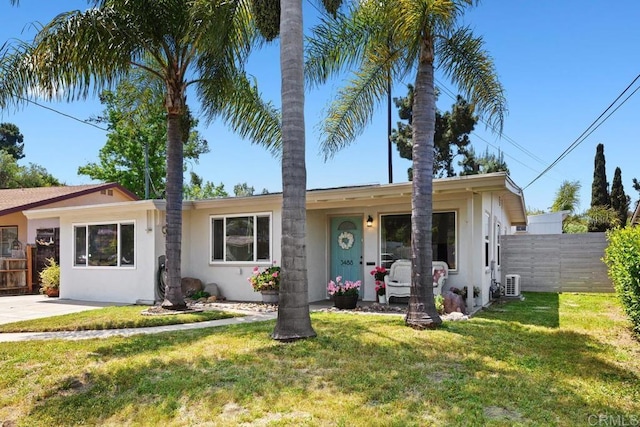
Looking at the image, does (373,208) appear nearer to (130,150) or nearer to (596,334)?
(596,334)

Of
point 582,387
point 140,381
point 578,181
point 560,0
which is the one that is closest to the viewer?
point 582,387

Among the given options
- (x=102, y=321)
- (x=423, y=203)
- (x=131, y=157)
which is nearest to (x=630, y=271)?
(x=423, y=203)

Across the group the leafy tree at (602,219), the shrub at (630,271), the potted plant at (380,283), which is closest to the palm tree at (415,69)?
the shrub at (630,271)

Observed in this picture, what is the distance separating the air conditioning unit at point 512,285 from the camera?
12.6 meters

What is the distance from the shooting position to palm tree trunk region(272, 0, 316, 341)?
6.11 metres

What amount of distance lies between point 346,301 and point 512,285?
5.50 meters

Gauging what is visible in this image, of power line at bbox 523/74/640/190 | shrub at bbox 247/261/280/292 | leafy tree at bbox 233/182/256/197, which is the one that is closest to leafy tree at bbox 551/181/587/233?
power line at bbox 523/74/640/190

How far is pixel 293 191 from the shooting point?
621cm

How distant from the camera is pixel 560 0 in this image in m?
13.7

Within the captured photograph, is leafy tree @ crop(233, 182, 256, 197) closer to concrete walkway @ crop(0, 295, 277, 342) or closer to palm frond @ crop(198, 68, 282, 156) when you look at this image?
concrete walkway @ crop(0, 295, 277, 342)

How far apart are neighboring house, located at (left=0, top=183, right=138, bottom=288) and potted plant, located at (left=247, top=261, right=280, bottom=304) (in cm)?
858

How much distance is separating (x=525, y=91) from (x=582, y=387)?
18174mm

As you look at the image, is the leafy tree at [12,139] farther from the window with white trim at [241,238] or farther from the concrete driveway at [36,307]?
the window with white trim at [241,238]

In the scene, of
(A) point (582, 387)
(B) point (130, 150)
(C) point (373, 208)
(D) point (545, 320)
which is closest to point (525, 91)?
(C) point (373, 208)
